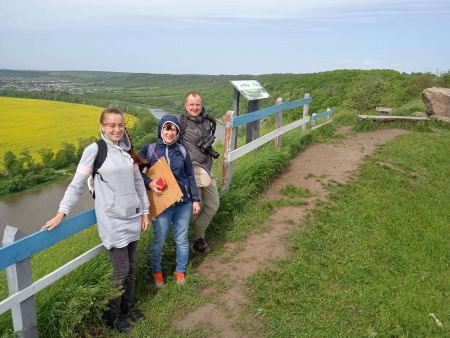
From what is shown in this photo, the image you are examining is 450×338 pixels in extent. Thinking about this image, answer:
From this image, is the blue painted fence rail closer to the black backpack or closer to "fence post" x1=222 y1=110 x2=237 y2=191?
the black backpack

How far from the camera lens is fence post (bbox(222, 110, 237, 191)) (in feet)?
17.8

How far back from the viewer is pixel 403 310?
3.47m

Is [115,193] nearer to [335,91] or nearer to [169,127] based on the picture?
[169,127]

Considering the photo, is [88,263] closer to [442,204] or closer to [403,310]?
[403,310]

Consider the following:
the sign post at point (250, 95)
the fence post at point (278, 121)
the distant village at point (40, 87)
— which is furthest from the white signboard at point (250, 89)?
the distant village at point (40, 87)

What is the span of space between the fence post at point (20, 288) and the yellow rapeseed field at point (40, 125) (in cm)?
5180

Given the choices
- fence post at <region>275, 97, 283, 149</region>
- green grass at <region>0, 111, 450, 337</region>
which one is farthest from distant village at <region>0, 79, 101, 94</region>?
green grass at <region>0, 111, 450, 337</region>

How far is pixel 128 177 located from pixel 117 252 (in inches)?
24.7

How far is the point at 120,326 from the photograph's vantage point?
328cm

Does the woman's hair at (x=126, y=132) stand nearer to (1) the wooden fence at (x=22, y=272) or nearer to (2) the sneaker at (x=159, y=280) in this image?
(1) the wooden fence at (x=22, y=272)

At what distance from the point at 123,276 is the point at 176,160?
1.15 metres

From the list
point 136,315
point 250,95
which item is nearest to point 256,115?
point 250,95

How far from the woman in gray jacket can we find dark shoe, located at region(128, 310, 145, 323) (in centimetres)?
8

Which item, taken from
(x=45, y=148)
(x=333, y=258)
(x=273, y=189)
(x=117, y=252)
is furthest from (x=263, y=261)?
(x=45, y=148)
